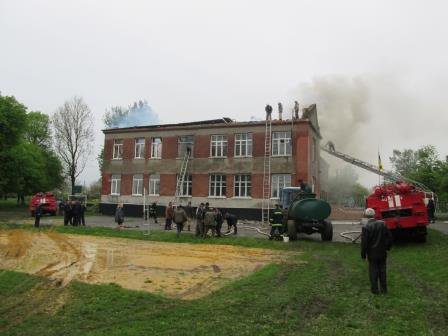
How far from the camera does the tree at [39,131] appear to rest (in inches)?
2692

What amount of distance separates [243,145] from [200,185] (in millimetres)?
4838

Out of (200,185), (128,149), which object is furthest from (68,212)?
(128,149)

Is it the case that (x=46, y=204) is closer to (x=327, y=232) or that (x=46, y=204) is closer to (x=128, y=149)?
(x=128, y=149)

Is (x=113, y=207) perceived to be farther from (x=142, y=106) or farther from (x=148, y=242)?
(x=142, y=106)

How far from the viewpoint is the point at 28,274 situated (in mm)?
12086

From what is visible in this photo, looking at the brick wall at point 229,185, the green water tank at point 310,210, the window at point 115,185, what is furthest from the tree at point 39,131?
the green water tank at point 310,210

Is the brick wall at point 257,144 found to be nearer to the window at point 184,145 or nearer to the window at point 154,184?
the window at point 184,145

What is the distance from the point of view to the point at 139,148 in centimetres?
3962

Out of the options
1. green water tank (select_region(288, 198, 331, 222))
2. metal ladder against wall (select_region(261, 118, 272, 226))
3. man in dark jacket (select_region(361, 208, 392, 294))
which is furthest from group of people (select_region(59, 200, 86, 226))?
man in dark jacket (select_region(361, 208, 392, 294))

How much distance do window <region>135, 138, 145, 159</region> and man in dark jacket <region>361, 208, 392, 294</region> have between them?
102ft

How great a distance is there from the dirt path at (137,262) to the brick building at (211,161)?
46.7ft

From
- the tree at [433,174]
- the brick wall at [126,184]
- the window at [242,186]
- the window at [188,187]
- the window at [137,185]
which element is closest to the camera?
the window at [242,186]

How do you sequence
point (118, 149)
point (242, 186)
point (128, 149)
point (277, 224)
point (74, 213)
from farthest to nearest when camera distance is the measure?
point (118, 149) → point (128, 149) → point (242, 186) → point (74, 213) → point (277, 224)

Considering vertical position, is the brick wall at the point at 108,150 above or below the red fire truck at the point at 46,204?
above
